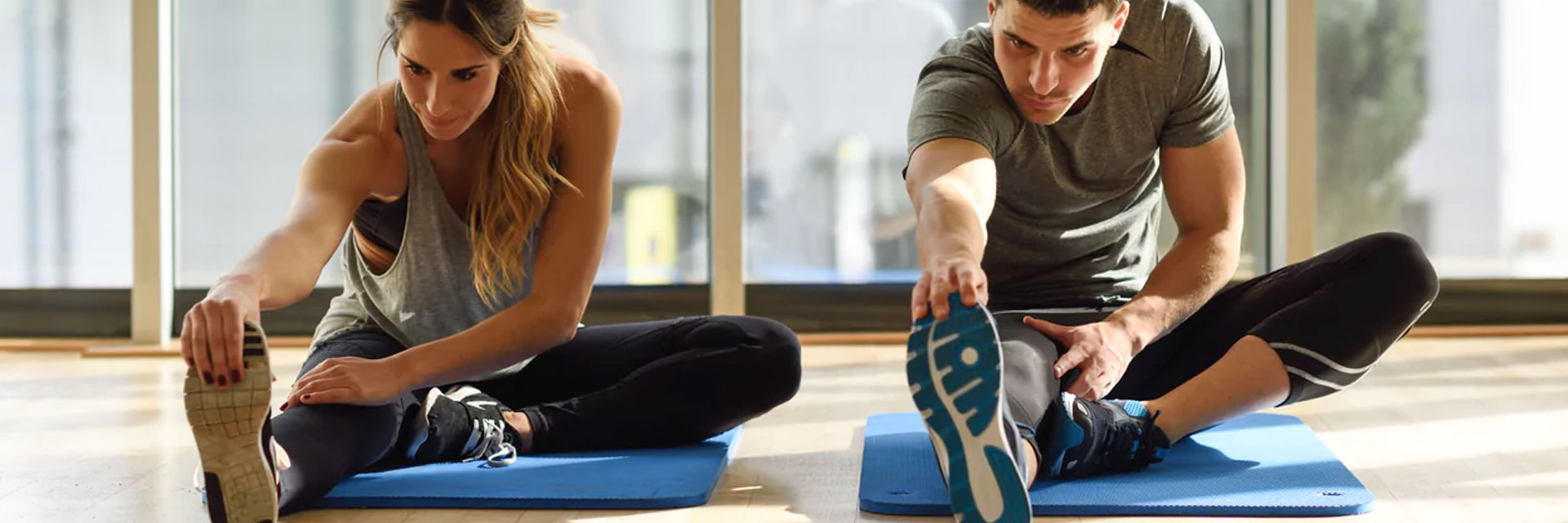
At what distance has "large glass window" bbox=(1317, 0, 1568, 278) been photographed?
4.05 m

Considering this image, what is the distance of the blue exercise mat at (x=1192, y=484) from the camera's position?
1688 millimetres

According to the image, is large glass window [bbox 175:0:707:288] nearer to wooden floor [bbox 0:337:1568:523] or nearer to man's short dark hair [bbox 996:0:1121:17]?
wooden floor [bbox 0:337:1568:523]

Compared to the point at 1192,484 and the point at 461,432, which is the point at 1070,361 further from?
the point at 461,432

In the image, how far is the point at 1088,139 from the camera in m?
1.98

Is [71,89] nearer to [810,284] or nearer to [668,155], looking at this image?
[668,155]

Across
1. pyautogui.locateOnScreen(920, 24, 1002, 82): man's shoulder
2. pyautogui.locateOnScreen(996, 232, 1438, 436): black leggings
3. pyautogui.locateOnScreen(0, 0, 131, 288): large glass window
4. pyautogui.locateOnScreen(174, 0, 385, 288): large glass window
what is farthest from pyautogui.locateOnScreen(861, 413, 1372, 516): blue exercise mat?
pyautogui.locateOnScreen(0, 0, 131, 288): large glass window

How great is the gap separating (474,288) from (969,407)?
906 mm

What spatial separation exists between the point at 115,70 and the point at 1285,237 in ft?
10.8

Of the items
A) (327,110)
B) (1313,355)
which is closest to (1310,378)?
(1313,355)

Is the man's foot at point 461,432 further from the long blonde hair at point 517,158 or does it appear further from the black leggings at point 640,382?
the long blonde hair at point 517,158

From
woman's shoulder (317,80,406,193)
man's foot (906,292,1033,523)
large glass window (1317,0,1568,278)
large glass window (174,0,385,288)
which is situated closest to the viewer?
man's foot (906,292,1033,523)

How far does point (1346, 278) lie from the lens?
1885 millimetres

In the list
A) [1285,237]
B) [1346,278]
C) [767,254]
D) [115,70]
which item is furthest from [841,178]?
[1346,278]

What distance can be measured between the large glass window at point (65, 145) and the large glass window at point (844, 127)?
1805 mm
